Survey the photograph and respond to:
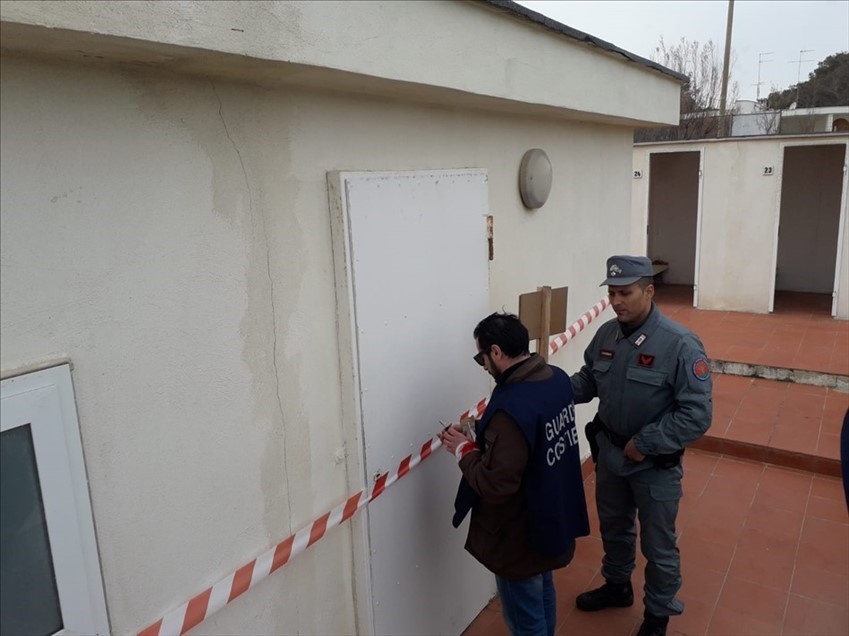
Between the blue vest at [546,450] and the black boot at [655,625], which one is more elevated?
the blue vest at [546,450]

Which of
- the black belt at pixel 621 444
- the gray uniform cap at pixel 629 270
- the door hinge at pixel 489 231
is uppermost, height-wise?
the door hinge at pixel 489 231

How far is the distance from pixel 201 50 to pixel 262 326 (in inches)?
40.9

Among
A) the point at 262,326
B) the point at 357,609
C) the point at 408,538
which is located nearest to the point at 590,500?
the point at 408,538

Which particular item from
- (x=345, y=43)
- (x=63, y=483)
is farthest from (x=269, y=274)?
(x=63, y=483)

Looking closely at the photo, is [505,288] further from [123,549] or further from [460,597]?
[123,549]

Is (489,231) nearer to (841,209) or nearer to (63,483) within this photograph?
(63,483)

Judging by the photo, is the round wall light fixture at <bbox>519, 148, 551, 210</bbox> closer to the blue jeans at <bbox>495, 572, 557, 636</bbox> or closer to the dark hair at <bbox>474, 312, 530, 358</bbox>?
the dark hair at <bbox>474, 312, 530, 358</bbox>

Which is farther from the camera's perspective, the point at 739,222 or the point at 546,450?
the point at 739,222

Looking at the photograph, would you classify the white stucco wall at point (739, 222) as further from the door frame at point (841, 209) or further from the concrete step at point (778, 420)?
the concrete step at point (778, 420)

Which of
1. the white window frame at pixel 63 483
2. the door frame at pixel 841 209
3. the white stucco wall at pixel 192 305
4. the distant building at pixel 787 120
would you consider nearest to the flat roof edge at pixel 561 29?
the white stucco wall at pixel 192 305

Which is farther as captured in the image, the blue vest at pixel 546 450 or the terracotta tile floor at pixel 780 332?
the terracotta tile floor at pixel 780 332

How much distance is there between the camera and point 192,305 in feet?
7.20

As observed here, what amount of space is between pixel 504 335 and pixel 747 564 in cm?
290

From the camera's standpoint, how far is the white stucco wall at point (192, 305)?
179 cm
